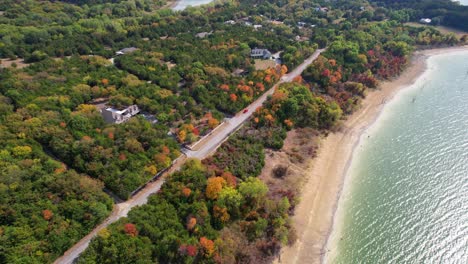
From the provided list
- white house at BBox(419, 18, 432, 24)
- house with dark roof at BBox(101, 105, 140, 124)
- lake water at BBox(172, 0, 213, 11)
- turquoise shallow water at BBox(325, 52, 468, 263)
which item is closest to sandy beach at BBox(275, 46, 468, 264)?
turquoise shallow water at BBox(325, 52, 468, 263)

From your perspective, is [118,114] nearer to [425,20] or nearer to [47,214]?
[47,214]

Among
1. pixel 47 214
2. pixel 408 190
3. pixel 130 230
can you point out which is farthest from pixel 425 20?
pixel 47 214

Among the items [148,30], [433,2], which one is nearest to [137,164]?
[148,30]

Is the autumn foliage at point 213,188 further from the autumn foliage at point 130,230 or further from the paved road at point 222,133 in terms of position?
the autumn foliage at point 130,230

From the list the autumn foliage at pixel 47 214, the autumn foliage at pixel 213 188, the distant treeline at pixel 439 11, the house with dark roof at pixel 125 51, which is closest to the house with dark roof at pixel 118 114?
the autumn foliage at pixel 47 214

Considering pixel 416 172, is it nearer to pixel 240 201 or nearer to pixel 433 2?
pixel 240 201

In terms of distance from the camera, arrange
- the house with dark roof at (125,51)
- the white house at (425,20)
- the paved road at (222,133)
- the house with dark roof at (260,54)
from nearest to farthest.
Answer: the paved road at (222,133) → the house with dark roof at (125,51) → the house with dark roof at (260,54) → the white house at (425,20)

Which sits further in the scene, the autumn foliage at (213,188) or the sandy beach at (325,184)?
the autumn foliage at (213,188)

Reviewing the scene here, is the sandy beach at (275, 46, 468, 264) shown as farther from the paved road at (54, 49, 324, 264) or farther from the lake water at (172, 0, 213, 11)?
the lake water at (172, 0, 213, 11)
